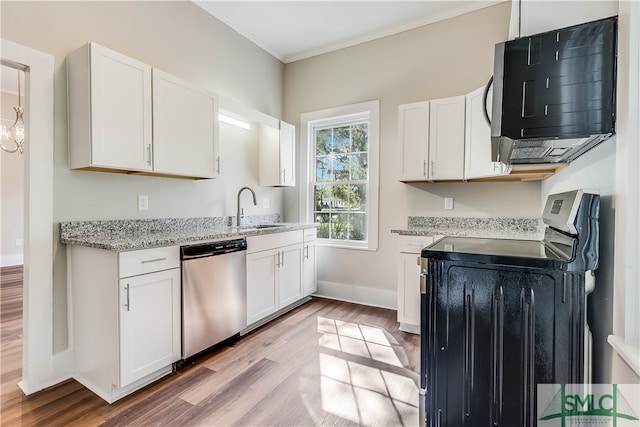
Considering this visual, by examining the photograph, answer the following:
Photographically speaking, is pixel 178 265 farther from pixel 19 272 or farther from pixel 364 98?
pixel 19 272

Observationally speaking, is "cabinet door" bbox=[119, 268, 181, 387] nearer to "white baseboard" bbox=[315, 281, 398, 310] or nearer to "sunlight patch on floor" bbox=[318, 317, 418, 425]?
"sunlight patch on floor" bbox=[318, 317, 418, 425]

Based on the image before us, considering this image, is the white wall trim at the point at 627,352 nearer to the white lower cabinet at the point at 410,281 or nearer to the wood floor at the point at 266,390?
the wood floor at the point at 266,390

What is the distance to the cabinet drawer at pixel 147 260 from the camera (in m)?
1.74

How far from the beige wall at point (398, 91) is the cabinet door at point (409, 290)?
2.01 ft

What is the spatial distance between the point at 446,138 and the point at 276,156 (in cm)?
188

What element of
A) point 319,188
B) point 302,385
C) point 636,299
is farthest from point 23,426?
point 319,188

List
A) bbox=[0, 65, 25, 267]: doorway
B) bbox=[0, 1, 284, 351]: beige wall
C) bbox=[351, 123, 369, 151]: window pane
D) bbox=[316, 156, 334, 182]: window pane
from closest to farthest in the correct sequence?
bbox=[0, 1, 284, 351]: beige wall < bbox=[351, 123, 369, 151]: window pane < bbox=[316, 156, 334, 182]: window pane < bbox=[0, 65, 25, 267]: doorway

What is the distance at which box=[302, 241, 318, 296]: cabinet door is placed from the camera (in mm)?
3490

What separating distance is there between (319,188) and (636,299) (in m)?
3.31

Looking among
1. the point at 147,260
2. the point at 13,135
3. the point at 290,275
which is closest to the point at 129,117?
the point at 147,260

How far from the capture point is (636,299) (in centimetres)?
86

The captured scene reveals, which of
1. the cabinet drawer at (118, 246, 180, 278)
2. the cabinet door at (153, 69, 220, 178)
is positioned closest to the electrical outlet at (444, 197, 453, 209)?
the cabinet door at (153, 69, 220, 178)

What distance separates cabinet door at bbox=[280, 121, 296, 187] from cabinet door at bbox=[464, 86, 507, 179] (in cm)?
197

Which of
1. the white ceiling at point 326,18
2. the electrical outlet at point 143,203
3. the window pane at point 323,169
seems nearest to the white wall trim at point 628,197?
the white ceiling at point 326,18
